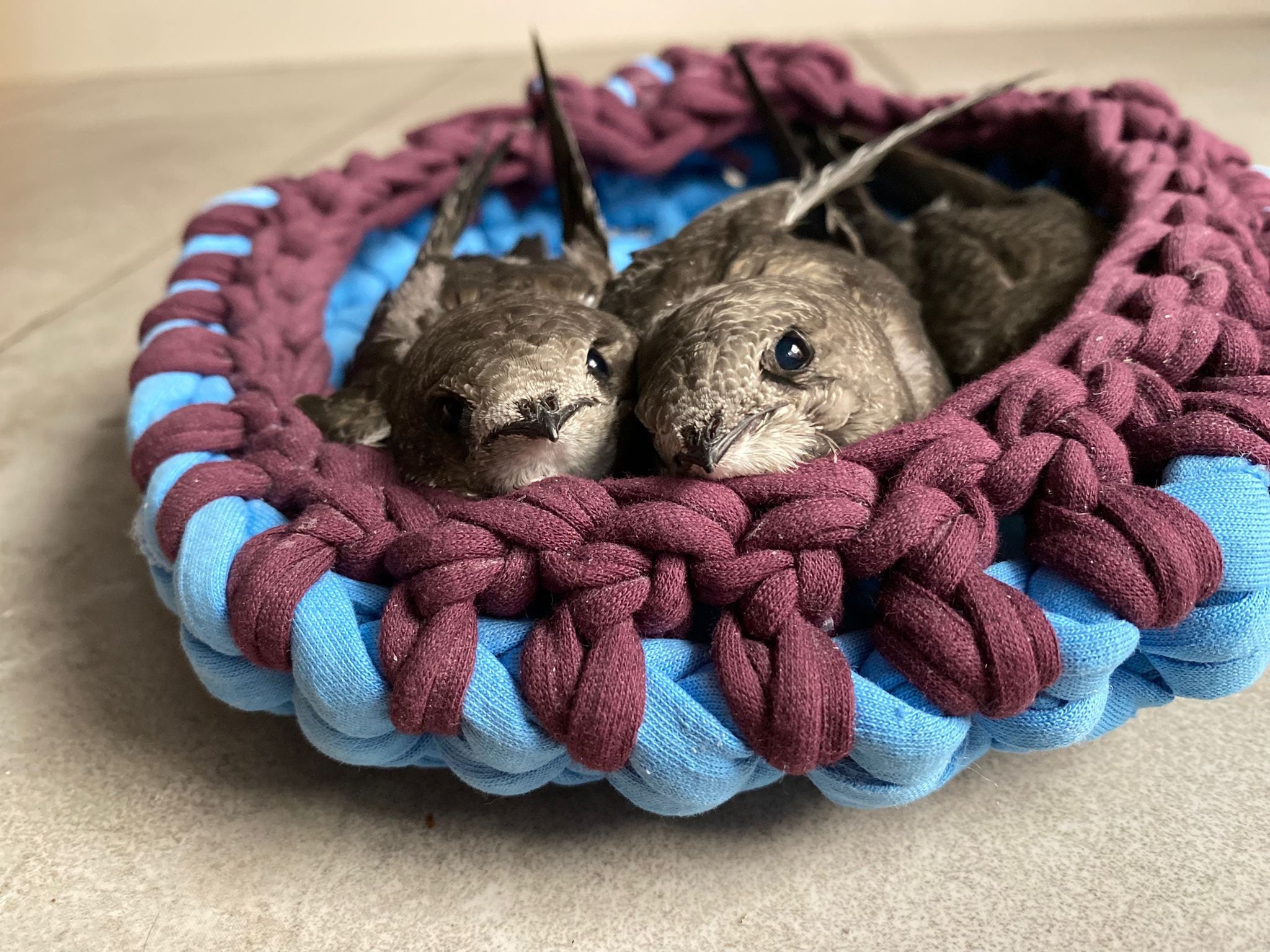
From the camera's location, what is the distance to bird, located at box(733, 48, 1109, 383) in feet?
4.61

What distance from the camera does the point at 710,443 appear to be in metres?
0.97

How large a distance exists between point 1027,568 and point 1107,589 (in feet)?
0.26

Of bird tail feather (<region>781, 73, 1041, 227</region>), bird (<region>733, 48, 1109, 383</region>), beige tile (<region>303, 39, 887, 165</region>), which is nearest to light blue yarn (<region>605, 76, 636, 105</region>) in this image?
bird (<region>733, 48, 1109, 383</region>)

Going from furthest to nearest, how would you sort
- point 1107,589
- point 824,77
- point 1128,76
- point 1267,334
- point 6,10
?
point 6,10
point 1128,76
point 824,77
point 1267,334
point 1107,589

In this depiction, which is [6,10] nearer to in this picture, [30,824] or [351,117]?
[351,117]

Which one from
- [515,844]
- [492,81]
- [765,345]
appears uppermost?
[765,345]

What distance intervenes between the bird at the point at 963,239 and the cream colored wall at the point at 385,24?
2.44m

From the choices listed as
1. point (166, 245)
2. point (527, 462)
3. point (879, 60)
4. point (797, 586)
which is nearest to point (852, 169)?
point (527, 462)

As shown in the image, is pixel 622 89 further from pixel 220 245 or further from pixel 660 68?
pixel 220 245

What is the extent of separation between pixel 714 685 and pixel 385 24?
409cm

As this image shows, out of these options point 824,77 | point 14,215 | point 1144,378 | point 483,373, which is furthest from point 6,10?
point 1144,378

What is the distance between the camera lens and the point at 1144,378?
980 mm

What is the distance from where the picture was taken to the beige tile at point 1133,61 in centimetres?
291

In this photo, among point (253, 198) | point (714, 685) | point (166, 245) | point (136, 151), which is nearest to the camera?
point (714, 685)
